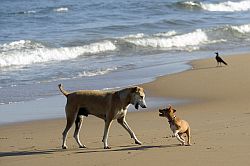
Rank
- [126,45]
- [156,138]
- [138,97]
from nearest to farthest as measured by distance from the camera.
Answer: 1. [138,97]
2. [156,138]
3. [126,45]

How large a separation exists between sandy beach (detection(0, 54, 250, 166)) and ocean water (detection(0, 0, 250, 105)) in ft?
9.99

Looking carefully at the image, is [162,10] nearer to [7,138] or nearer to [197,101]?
[197,101]

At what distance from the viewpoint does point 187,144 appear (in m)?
8.98

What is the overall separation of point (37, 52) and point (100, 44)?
10.8ft

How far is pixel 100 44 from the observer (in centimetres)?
2555

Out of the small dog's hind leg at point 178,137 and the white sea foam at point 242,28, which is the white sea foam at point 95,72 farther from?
the white sea foam at point 242,28

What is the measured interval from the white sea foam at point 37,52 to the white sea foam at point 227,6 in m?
23.8

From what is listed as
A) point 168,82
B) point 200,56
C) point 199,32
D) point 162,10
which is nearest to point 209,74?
point 168,82

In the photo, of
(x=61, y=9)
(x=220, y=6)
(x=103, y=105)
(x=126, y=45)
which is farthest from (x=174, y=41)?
(x=220, y=6)

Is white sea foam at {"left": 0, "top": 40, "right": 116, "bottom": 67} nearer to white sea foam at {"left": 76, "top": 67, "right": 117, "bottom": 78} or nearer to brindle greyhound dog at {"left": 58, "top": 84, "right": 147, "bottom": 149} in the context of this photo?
white sea foam at {"left": 76, "top": 67, "right": 117, "bottom": 78}

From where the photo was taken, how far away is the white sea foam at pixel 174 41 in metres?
26.8

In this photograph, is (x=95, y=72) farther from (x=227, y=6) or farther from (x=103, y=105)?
(x=227, y=6)

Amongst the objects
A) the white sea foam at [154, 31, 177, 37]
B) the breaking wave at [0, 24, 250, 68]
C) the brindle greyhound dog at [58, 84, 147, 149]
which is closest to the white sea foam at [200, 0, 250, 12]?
the breaking wave at [0, 24, 250, 68]

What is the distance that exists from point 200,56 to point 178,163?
1482 centimetres
